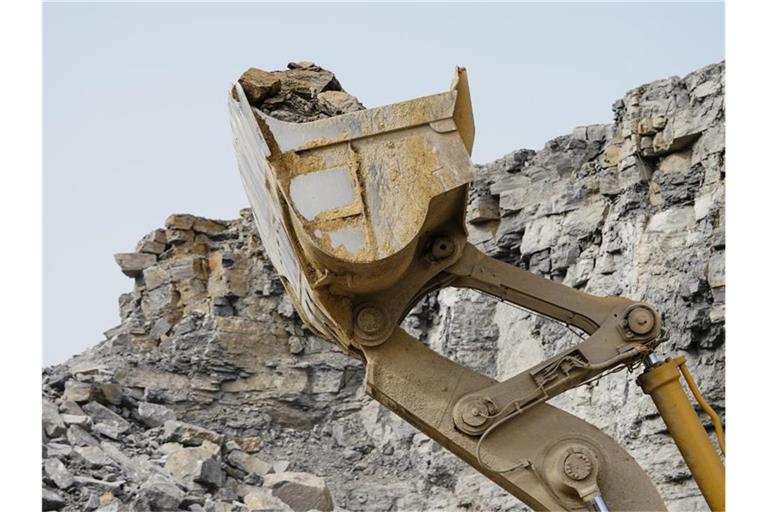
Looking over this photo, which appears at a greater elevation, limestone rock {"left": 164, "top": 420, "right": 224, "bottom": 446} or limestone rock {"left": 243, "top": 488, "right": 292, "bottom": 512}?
limestone rock {"left": 164, "top": 420, "right": 224, "bottom": 446}

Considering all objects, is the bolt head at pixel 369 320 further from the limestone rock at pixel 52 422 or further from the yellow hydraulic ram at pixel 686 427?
the limestone rock at pixel 52 422

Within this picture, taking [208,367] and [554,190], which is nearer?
[554,190]

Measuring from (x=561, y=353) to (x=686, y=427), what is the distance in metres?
0.61

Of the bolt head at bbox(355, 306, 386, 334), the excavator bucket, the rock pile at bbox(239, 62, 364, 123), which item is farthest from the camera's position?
the rock pile at bbox(239, 62, 364, 123)

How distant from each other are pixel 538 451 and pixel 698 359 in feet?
26.0

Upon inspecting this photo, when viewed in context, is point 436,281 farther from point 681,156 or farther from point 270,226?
point 681,156

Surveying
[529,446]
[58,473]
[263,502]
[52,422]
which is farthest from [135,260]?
[529,446]

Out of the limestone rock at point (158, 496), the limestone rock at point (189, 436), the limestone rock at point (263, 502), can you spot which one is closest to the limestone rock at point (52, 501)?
the limestone rock at point (158, 496)

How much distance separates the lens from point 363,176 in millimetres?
4379

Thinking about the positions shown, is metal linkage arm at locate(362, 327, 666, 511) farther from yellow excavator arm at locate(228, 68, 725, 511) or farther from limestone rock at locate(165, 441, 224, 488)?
limestone rock at locate(165, 441, 224, 488)

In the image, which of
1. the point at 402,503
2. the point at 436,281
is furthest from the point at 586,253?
the point at 436,281

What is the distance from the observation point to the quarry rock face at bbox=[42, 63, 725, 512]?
12.1 metres

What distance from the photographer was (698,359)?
39.4 feet

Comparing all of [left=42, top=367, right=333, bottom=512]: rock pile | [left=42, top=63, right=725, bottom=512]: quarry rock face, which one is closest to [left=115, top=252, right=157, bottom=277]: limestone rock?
[left=42, top=63, right=725, bottom=512]: quarry rock face
